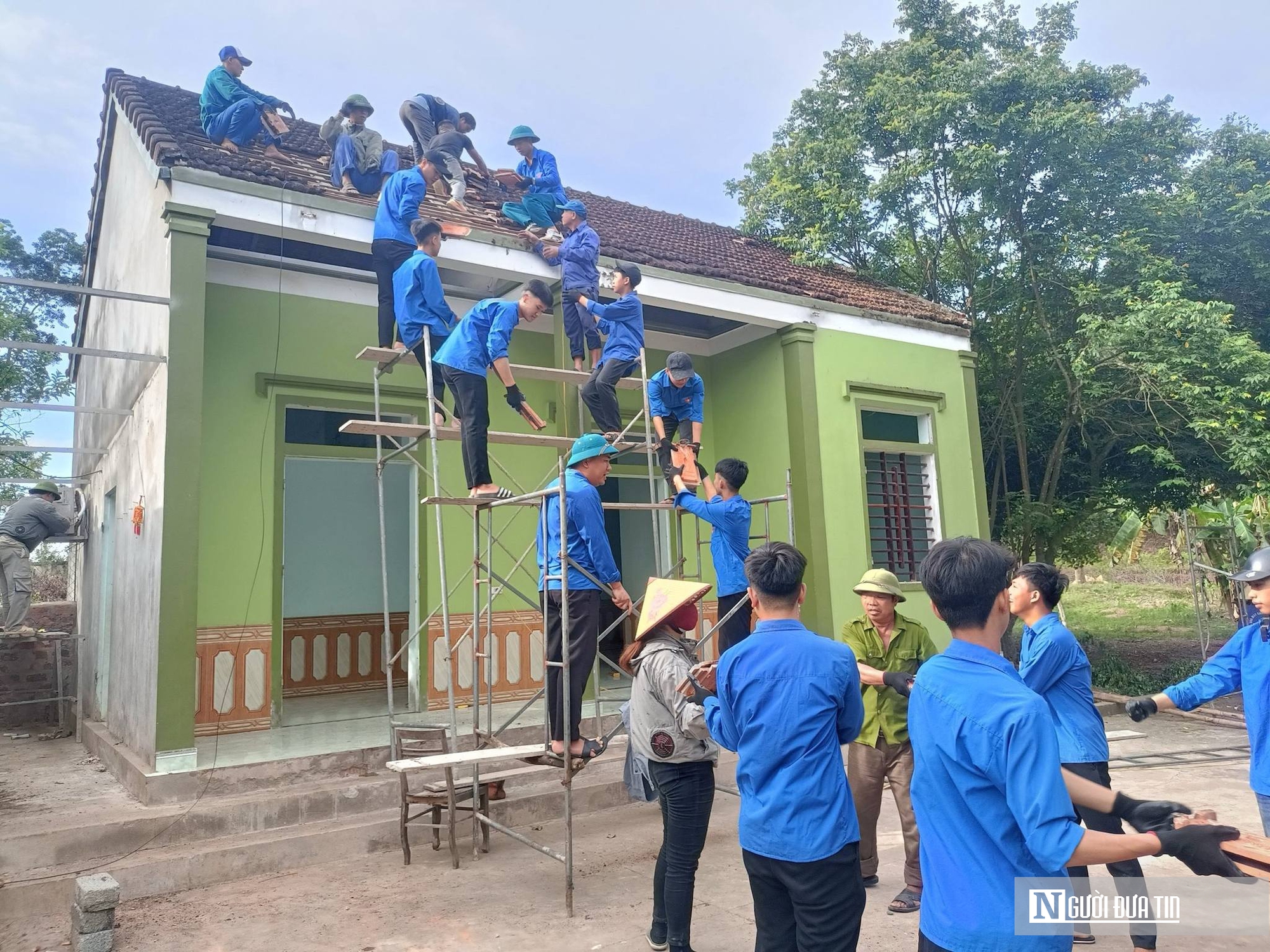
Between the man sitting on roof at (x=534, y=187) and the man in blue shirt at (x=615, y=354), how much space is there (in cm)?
148

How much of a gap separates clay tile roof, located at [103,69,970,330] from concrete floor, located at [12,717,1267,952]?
15.7 feet

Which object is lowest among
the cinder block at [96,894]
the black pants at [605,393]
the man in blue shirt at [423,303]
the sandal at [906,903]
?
the sandal at [906,903]

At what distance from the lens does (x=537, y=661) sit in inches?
330

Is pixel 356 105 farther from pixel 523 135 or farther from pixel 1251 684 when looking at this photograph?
pixel 1251 684

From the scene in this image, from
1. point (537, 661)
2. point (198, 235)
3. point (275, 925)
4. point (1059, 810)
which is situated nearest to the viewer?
point (1059, 810)

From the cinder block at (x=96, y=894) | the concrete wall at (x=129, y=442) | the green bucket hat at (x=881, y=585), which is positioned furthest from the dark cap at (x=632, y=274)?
the cinder block at (x=96, y=894)

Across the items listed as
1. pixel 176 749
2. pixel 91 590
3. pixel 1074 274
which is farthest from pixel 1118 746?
pixel 91 590

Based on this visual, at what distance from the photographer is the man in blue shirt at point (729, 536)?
5.12 metres

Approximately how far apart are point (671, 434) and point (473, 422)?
86.3 inches

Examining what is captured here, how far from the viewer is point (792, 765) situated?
2.54 meters

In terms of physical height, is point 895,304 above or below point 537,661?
above

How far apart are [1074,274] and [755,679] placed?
11250mm

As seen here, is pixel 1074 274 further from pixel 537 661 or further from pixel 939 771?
pixel 939 771

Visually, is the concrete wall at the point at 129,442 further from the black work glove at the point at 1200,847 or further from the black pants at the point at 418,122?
the black work glove at the point at 1200,847
